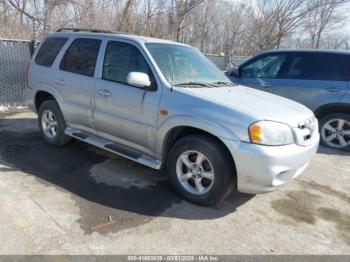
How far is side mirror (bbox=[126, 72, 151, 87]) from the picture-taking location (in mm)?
3840

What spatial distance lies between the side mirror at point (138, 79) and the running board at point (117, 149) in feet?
3.07

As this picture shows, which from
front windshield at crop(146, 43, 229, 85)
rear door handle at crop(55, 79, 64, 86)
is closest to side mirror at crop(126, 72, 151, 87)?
front windshield at crop(146, 43, 229, 85)

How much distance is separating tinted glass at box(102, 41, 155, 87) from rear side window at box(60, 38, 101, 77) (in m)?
0.25

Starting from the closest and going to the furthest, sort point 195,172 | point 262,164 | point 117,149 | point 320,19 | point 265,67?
point 262,164, point 195,172, point 117,149, point 265,67, point 320,19

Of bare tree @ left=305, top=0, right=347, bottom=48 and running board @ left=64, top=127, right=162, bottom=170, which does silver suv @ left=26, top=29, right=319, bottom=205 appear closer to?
running board @ left=64, top=127, right=162, bottom=170

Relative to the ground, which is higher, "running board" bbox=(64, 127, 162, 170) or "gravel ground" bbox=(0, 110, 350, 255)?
"running board" bbox=(64, 127, 162, 170)

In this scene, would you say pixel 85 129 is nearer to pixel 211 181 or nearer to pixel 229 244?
pixel 211 181

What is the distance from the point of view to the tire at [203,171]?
140 inches

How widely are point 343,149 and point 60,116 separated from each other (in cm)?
536

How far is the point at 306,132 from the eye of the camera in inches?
147

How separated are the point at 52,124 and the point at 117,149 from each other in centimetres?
171

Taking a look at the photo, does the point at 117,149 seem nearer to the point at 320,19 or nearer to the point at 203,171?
the point at 203,171

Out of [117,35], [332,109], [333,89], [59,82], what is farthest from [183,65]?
[332,109]

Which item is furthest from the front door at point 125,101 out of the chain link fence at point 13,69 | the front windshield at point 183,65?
the chain link fence at point 13,69
